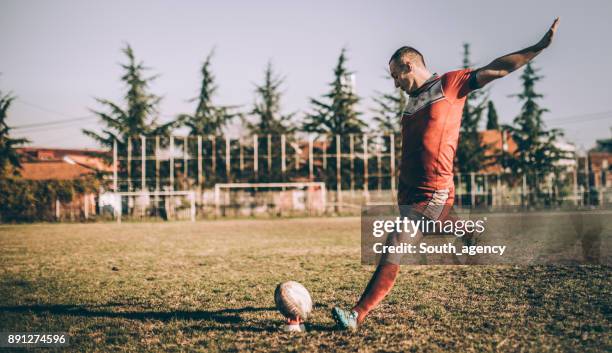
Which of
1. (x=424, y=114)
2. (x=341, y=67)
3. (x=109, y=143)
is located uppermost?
(x=341, y=67)

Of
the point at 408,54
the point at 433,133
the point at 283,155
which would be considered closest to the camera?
the point at 433,133

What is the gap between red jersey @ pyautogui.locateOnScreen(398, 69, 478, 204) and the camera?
4.09 meters

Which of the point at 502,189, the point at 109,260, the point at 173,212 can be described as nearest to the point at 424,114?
the point at 109,260

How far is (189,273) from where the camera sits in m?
8.71

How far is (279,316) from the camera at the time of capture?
5.27 m

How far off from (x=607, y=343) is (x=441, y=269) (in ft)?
14.9

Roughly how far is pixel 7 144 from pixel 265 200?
61.3 feet

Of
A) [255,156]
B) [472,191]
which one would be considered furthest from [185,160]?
[472,191]

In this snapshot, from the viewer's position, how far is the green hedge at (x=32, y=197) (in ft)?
96.1

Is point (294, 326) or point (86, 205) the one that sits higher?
point (86, 205)

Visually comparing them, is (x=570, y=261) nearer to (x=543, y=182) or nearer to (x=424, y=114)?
(x=424, y=114)

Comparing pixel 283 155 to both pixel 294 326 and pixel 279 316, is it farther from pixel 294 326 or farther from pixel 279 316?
pixel 294 326

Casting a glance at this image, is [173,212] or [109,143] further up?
[109,143]

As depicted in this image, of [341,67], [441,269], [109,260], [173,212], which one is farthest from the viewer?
[341,67]
